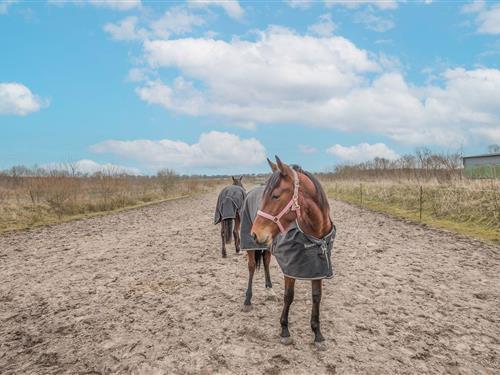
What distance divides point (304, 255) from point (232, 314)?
70.3 inches

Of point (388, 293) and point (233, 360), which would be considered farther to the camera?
point (388, 293)

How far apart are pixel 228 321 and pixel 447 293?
12.2 ft

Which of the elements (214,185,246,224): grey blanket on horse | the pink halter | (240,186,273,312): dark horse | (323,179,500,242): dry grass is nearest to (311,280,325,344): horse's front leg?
the pink halter

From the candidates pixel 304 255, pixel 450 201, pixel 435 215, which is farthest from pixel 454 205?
pixel 304 255

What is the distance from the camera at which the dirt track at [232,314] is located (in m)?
3.68

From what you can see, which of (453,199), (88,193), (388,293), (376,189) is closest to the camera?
(388,293)

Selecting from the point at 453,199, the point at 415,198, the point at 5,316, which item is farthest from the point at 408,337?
the point at 415,198

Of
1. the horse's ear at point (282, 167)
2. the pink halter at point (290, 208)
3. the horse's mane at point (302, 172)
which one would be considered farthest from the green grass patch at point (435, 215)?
the horse's ear at point (282, 167)

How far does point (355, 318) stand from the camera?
4.66 meters

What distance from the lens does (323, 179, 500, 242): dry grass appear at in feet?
38.5

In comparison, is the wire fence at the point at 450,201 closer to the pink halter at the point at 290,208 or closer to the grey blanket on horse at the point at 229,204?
the grey blanket on horse at the point at 229,204

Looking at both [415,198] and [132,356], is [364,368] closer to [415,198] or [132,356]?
[132,356]

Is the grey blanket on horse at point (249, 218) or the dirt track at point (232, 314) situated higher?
the grey blanket on horse at point (249, 218)

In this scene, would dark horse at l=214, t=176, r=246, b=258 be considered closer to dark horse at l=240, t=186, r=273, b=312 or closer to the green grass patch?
dark horse at l=240, t=186, r=273, b=312
